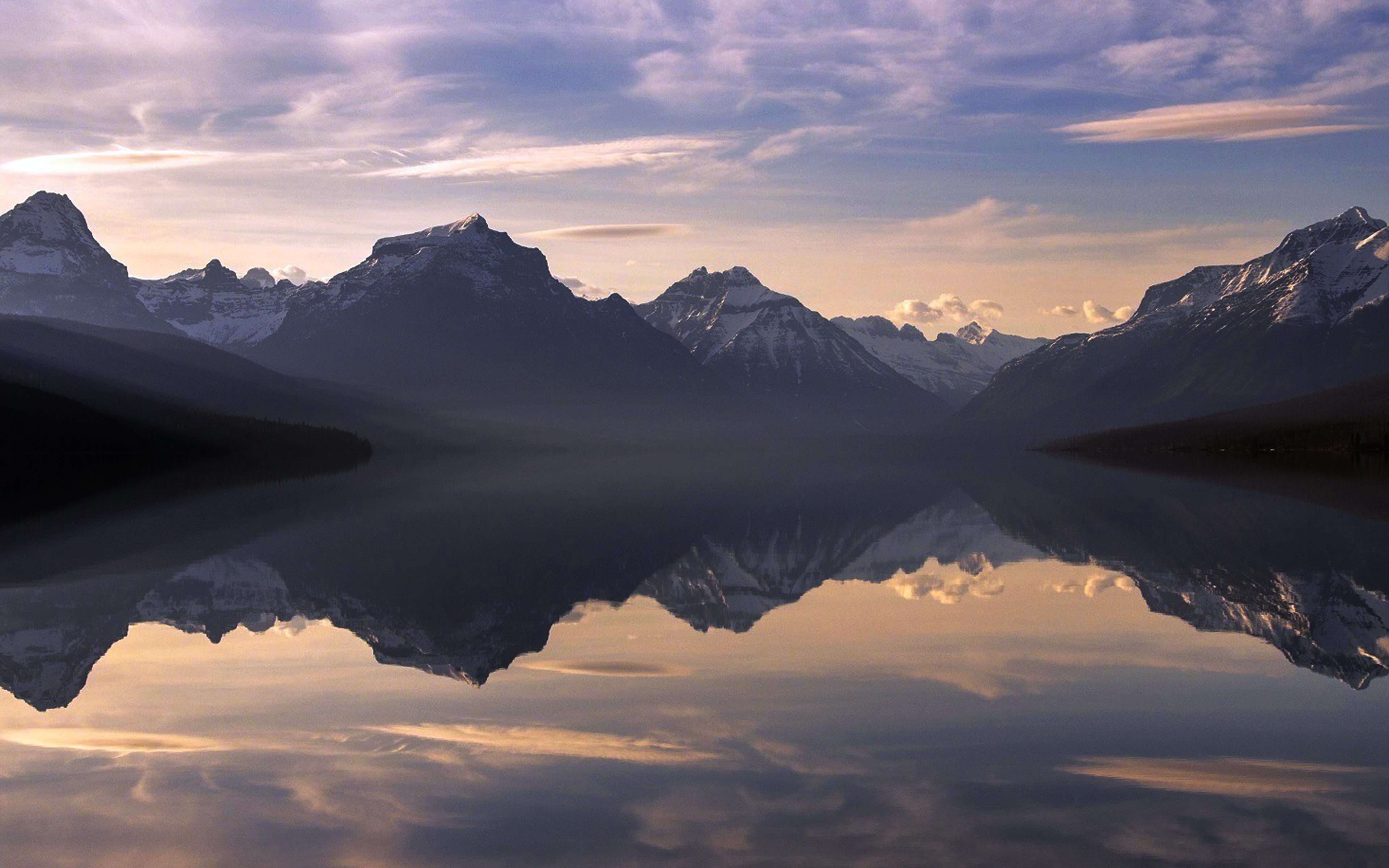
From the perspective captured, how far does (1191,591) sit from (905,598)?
1062cm

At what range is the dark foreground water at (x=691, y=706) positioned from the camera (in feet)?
70.4

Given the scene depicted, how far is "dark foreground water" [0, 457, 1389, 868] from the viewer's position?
845 inches

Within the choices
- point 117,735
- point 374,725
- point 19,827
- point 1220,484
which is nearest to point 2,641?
point 117,735

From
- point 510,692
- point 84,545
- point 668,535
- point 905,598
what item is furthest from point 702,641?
point 84,545

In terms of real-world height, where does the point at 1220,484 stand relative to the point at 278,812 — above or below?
above

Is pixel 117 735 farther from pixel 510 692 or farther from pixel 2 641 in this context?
pixel 2 641

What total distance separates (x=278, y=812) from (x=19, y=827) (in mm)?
4059

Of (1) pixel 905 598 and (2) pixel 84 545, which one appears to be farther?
(2) pixel 84 545

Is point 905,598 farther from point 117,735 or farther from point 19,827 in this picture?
point 19,827

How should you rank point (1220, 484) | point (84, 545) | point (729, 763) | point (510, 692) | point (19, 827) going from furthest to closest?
1. point (1220, 484)
2. point (84, 545)
3. point (510, 692)
4. point (729, 763)
5. point (19, 827)

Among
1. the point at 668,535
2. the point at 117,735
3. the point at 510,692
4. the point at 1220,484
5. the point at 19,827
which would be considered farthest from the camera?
the point at 1220,484

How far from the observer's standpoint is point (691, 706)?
3102cm

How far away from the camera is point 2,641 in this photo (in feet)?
128

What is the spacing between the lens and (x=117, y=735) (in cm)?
2827
